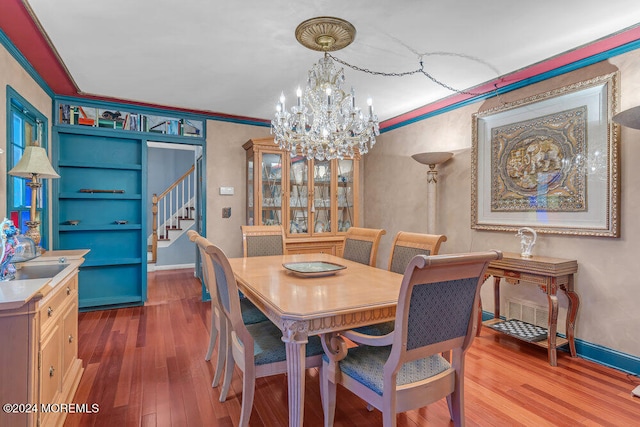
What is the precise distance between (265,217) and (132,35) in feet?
7.82

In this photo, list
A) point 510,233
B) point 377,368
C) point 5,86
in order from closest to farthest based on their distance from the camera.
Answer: point 377,368 < point 5,86 < point 510,233

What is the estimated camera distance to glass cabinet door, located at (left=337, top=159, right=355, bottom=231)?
4.69m

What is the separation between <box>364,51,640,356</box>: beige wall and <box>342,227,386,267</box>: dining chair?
1251 mm

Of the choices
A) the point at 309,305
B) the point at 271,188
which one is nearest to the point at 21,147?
the point at 271,188

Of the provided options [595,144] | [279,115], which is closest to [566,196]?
[595,144]

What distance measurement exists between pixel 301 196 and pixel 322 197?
0.96ft

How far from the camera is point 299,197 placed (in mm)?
4461

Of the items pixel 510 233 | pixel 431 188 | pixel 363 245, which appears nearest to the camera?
pixel 363 245

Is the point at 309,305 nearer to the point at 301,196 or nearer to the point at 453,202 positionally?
the point at 453,202

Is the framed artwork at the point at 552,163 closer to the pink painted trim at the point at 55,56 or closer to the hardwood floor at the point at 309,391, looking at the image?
the pink painted trim at the point at 55,56

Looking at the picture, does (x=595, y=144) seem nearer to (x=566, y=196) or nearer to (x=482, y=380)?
(x=566, y=196)

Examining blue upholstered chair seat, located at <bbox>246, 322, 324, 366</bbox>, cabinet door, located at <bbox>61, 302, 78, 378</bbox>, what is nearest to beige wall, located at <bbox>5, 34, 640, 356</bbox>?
cabinet door, located at <bbox>61, 302, 78, 378</bbox>

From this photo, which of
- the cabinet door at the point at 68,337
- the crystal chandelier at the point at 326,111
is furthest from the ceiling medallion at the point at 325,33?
the cabinet door at the point at 68,337

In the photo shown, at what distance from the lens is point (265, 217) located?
426 centimetres
